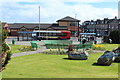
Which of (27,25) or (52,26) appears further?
(52,26)

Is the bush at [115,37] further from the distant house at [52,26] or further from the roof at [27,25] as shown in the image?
the roof at [27,25]

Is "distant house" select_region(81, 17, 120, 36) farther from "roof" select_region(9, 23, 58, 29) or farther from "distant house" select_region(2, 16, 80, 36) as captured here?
"roof" select_region(9, 23, 58, 29)

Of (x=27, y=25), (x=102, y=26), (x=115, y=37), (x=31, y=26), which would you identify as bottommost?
(x=115, y=37)

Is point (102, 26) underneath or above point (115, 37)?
above

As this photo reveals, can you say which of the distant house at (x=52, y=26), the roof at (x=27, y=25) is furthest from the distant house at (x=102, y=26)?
the roof at (x=27, y=25)

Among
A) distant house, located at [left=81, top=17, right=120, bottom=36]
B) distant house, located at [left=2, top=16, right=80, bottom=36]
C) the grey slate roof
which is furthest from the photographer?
distant house, located at [left=81, top=17, right=120, bottom=36]

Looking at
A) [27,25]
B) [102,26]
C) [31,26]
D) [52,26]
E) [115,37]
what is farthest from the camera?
[102,26]

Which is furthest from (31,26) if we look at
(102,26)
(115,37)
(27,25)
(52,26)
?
(115,37)

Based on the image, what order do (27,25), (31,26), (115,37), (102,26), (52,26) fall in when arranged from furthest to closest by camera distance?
1. (102,26)
2. (52,26)
3. (27,25)
4. (31,26)
5. (115,37)

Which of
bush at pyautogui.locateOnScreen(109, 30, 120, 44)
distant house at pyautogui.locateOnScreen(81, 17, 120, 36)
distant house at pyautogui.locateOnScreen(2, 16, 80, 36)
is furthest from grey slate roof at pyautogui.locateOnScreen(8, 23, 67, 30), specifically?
bush at pyautogui.locateOnScreen(109, 30, 120, 44)

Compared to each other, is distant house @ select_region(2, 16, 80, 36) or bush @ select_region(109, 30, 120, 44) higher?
distant house @ select_region(2, 16, 80, 36)

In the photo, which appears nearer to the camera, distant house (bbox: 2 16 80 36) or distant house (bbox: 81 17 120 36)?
distant house (bbox: 2 16 80 36)

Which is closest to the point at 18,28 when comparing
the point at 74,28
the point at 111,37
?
the point at 74,28

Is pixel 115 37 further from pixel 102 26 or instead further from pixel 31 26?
pixel 102 26
